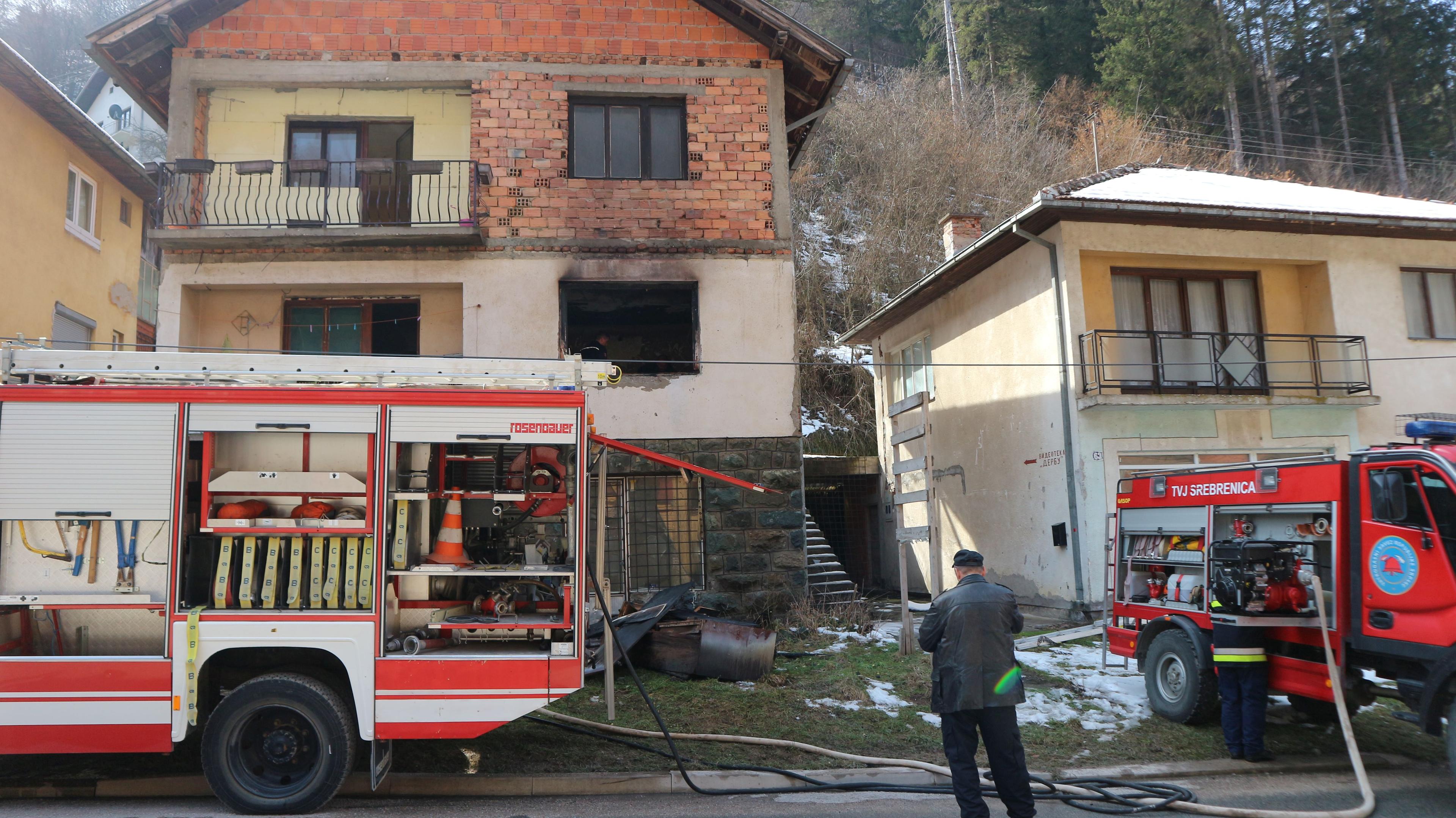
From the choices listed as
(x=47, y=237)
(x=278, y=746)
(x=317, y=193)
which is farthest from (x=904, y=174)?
(x=278, y=746)

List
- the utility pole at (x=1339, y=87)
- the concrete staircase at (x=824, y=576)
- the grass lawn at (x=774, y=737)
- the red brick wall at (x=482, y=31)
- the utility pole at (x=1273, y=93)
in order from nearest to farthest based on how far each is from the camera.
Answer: the grass lawn at (x=774, y=737) → the red brick wall at (x=482, y=31) → the concrete staircase at (x=824, y=576) → the utility pole at (x=1339, y=87) → the utility pole at (x=1273, y=93)

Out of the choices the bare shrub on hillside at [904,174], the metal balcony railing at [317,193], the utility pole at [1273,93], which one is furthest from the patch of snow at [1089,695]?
the utility pole at [1273,93]

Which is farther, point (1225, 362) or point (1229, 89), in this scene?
point (1229, 89)

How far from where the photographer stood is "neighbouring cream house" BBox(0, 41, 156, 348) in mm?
14672

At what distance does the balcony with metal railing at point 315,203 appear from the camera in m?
13.0

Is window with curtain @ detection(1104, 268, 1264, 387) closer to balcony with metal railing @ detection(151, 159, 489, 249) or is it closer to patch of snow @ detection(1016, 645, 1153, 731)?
patch of snow @ detection(1016, 645, 1153, 731)

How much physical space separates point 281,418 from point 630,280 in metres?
7.13

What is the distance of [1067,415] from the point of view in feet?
46.1

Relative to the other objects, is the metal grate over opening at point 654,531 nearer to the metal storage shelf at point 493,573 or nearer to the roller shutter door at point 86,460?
the metal storage shelf at point 493,573

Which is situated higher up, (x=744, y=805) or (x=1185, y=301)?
(x=1185, y=301)

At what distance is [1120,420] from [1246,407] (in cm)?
224

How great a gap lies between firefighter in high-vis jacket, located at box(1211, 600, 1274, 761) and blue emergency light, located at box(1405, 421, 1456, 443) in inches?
73.3

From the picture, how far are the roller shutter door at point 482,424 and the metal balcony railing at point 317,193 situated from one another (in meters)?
6.96

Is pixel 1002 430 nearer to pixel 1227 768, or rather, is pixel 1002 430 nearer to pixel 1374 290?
pixel 1374 290
